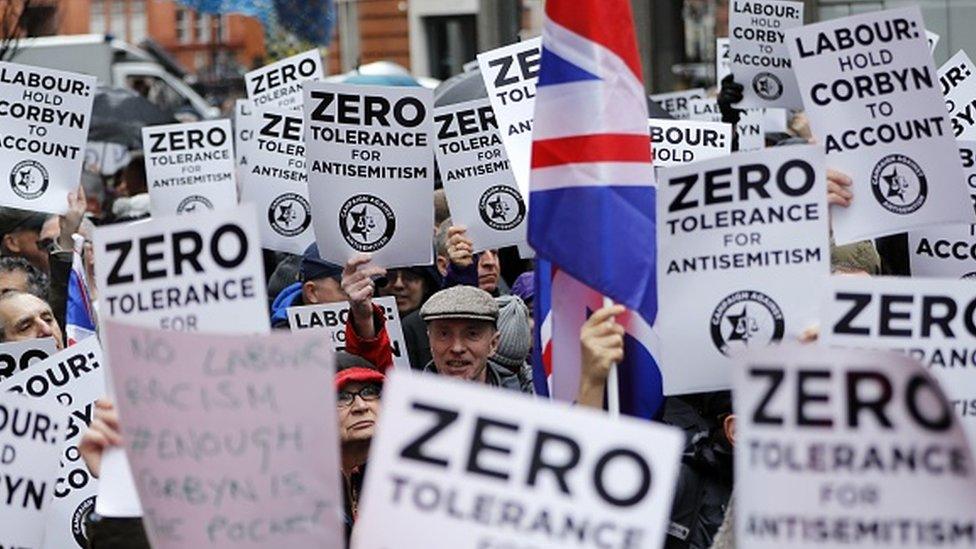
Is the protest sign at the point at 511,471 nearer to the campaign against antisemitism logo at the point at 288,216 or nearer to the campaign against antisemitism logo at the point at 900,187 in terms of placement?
the campaign against antisemitism logo at the point at 900,187

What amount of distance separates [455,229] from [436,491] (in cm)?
486

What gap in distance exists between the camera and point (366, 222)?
8.47 m

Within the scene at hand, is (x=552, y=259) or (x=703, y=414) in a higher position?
(x=552, y=259)

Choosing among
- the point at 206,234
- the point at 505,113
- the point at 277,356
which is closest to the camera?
the point at 277,356

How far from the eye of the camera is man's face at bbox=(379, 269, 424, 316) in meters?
9.51

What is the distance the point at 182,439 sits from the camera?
188 inches

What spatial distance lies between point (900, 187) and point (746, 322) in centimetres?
114

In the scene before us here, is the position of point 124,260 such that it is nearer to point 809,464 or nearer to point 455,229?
point 809,464

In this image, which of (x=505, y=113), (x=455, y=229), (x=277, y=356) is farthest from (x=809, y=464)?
(x=455, y=229)

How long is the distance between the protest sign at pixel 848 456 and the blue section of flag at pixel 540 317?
79.1 inches

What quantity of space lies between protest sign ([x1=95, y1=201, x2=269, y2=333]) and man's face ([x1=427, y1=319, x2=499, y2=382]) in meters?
2.59

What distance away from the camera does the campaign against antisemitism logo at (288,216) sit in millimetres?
10133

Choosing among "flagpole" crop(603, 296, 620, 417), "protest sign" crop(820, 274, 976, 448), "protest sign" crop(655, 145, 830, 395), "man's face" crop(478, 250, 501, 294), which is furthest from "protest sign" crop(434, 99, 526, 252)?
"protest sign" crop(820, 274, 976, 448)

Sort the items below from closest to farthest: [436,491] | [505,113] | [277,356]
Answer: [436,491], [277,356], [505,113]
